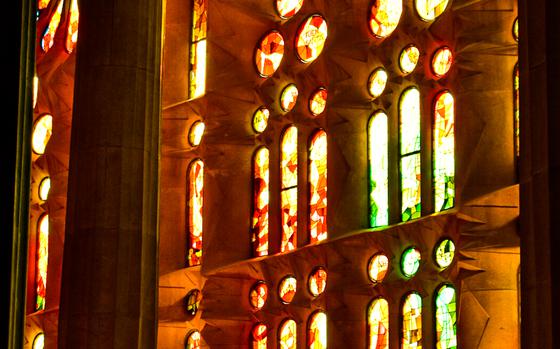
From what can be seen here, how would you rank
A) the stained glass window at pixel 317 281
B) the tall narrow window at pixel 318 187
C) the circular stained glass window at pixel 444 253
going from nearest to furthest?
the circular stained glass window at pixel 444 253 → the stained glass window at pixel 317 281 → the tall narrow window at pixel 318 187

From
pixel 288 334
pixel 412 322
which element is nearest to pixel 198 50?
pixel 288 334

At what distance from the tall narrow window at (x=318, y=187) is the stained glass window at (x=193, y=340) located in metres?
3.61

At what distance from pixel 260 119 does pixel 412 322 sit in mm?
6500

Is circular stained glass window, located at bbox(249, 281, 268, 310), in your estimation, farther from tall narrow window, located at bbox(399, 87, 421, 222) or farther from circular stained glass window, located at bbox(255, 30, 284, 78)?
circular stained glass window, located at bbox(255, 30, 284, 78)

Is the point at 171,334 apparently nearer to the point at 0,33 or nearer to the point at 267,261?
the point at 267,261

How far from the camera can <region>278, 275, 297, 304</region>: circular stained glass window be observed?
25484mm

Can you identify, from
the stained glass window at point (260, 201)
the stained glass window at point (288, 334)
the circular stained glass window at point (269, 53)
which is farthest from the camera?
the circular stained glass window at point (269, 53)

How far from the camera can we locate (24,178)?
13930 mm

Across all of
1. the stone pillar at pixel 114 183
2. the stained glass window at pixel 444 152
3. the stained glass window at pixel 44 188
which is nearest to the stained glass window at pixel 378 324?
the stained glass window at pixel 444 152

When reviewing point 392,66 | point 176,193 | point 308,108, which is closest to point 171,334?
point 176,193

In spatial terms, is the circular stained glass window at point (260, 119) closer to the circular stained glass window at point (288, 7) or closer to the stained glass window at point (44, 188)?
the circular stained glass window at point (288, 7)

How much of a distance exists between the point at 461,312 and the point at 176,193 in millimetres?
9287

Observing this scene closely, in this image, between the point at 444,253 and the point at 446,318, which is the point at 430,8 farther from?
the point at 446,318

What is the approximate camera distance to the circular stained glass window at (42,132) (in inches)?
1315
